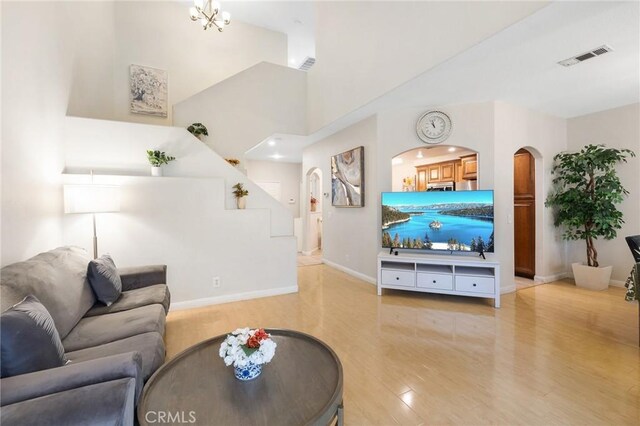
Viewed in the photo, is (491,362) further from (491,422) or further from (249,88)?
(249,88)

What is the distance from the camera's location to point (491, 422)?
162 centimetres

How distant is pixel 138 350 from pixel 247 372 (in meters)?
0.73

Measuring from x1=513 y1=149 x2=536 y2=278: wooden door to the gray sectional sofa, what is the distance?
5406 mm

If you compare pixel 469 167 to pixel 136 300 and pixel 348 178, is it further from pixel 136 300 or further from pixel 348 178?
pixel 136 300

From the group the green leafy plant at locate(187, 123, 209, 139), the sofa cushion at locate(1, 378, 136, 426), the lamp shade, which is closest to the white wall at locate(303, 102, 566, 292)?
the green leafy plant at locate(187, 123, 209, 139)

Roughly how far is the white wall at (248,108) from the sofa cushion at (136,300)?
112 inches

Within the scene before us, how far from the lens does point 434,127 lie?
392 cm

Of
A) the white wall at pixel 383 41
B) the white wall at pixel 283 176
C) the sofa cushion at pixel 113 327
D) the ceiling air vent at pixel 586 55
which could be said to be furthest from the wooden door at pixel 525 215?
the sofa cushion at pixel 113 327

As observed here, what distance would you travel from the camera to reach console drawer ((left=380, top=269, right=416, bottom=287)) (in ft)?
12.1

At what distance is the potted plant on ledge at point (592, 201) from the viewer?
392 cm

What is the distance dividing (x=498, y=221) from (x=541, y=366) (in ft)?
6.83

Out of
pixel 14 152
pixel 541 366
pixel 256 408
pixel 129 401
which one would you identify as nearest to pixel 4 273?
pixel 14 152

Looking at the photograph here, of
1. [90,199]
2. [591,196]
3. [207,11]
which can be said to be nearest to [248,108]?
[207,11]

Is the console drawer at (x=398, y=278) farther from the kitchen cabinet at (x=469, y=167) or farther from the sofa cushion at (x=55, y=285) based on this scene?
the sofa cushion at (x=55, y=285)
